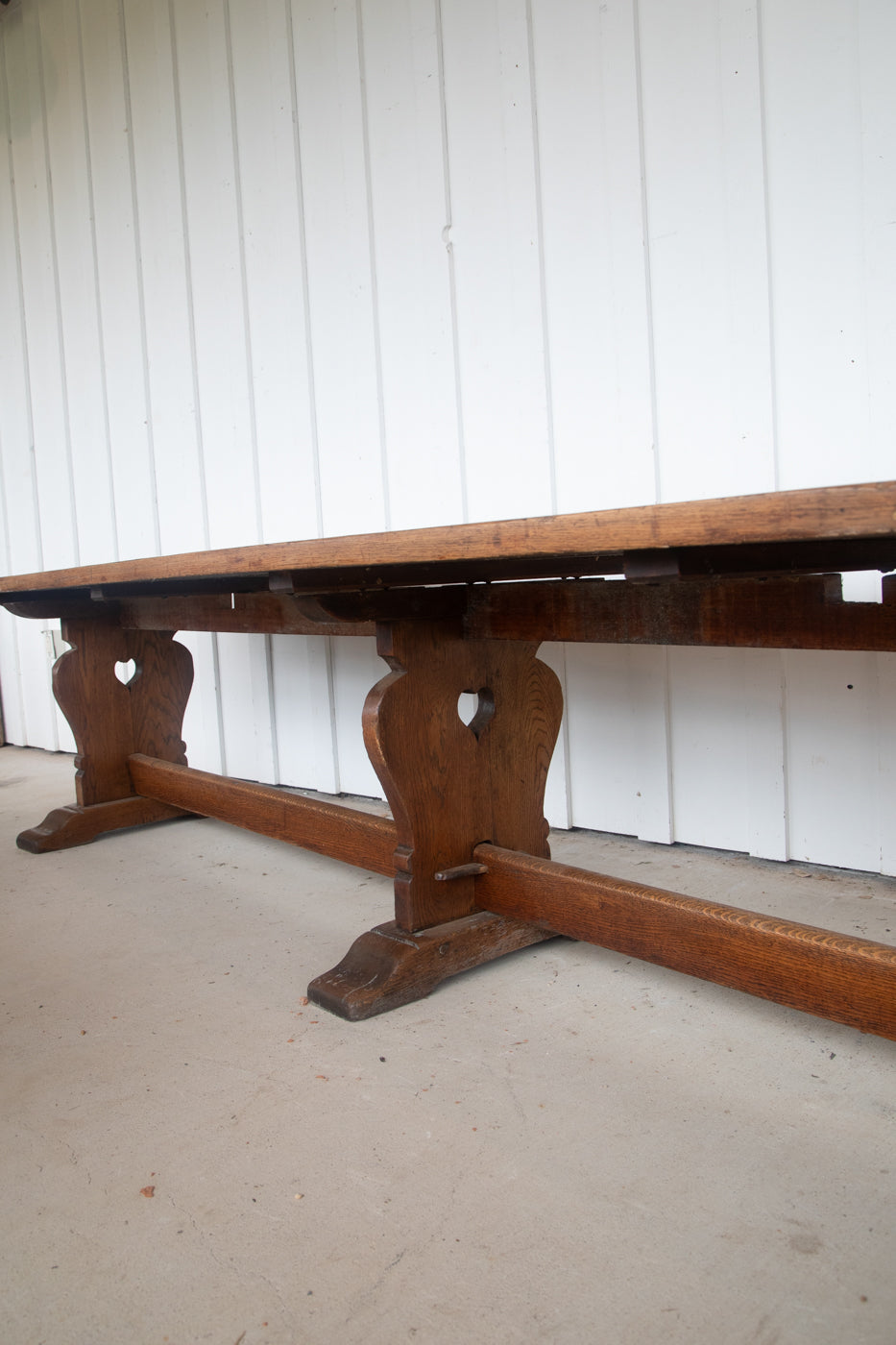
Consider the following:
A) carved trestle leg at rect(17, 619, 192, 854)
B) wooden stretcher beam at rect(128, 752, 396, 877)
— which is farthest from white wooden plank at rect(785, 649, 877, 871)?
carved trestle leg at rect(17, 619, 192, 854)

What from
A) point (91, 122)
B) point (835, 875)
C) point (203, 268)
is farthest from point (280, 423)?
point (835, 875)

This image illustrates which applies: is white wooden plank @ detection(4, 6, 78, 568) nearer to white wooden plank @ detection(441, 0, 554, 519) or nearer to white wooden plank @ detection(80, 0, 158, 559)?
white wooden plank @ detection(80, 0, 158, 559)

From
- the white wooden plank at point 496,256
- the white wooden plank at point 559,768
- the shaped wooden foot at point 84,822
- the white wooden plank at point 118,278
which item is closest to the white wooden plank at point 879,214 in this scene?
the white wooden plank at point 496,256

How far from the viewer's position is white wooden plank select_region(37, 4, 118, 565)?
3908 mm

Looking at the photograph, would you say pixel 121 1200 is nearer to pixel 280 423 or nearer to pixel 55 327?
pixel 280 423

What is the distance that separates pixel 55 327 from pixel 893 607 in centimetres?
387

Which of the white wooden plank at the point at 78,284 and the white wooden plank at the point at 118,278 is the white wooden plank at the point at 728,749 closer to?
the white wooden plank at the point at 118,278

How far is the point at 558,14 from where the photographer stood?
2.28 meters

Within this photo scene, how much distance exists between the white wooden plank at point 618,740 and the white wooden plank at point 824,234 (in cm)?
63

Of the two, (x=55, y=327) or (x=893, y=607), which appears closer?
(x=893, y=607)

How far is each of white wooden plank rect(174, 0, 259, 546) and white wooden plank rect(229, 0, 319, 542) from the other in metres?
0.07

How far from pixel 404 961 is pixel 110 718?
1.60 meters

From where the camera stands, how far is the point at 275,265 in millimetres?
3121

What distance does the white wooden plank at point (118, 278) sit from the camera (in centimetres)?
369
